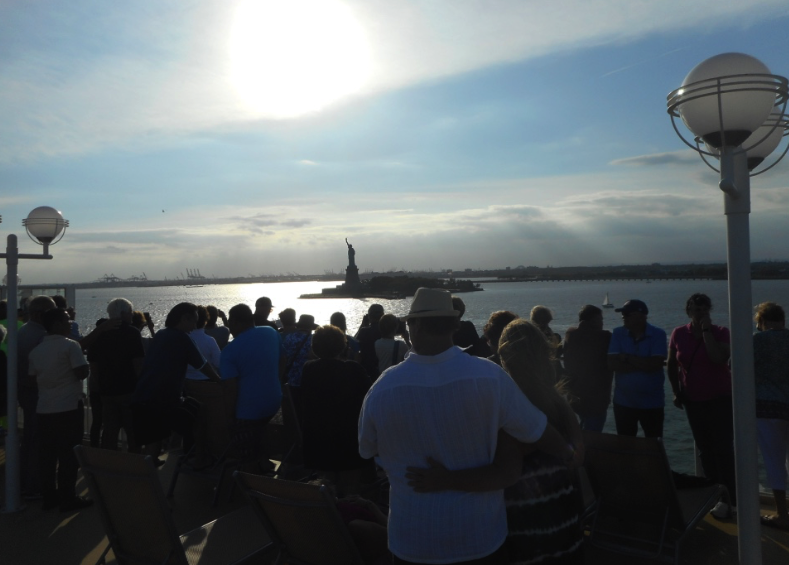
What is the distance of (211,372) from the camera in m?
5.18

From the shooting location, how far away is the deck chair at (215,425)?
A: 16.4 ft

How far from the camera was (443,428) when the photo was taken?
2.09 metres

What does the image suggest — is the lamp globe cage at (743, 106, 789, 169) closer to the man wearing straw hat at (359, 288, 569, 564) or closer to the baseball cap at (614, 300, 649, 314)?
the man wearing straw hat at (359, 288, 569, 564)

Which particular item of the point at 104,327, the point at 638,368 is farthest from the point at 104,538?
the point at 638,368

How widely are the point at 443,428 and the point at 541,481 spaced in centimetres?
54

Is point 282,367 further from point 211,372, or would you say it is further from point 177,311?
point 177,311

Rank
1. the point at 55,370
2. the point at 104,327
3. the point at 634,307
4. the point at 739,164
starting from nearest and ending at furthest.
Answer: the point at 739,164 → the point at 55,370 → the point at 634,307 → the point at 104,327

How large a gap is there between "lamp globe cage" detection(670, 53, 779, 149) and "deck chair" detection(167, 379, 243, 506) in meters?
3.71

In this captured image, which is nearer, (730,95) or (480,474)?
(480,474)

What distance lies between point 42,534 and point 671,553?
406cm

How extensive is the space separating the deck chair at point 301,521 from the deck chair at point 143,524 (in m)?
0.42

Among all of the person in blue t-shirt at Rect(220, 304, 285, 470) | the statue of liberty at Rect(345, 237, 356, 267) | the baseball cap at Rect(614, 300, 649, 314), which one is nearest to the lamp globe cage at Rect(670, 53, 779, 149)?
the baseball cap at Rect(614, 300, 649, 314)

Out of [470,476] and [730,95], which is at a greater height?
[730,95]

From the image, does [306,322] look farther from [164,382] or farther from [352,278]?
[352,278]
